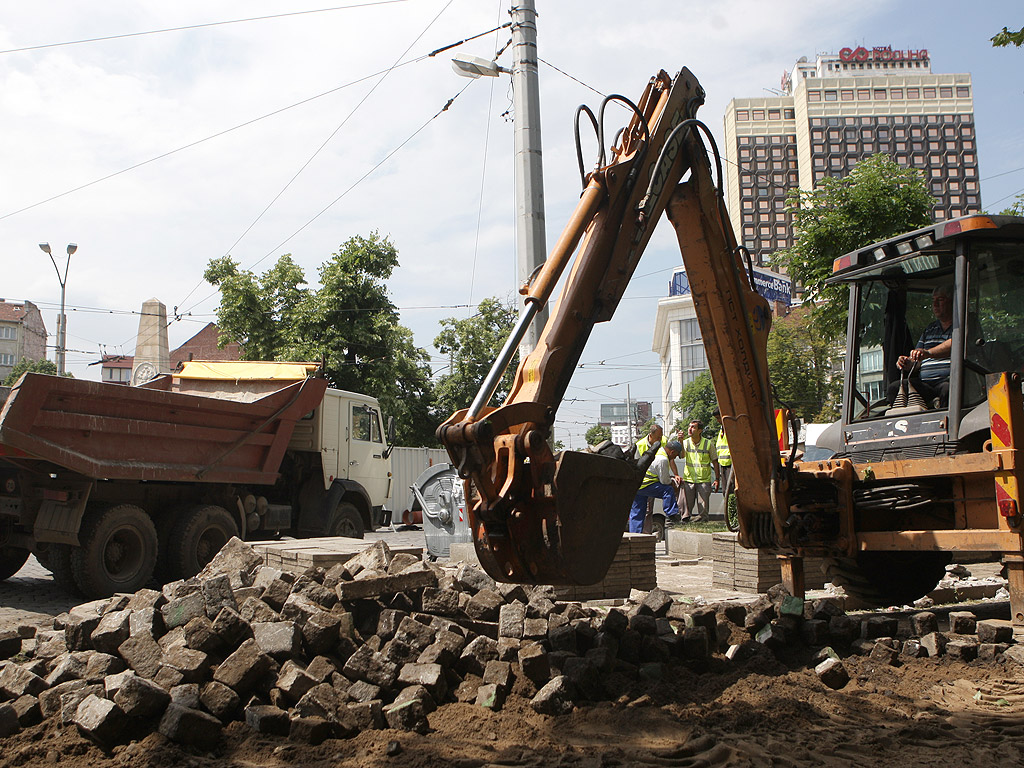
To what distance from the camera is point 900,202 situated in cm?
1368

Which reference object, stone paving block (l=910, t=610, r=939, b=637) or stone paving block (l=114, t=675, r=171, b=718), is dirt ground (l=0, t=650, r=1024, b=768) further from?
stone paving block (l=910, t=610, r=939, b=637)

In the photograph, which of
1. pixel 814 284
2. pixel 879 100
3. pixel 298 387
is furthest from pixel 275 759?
pixel 879 100

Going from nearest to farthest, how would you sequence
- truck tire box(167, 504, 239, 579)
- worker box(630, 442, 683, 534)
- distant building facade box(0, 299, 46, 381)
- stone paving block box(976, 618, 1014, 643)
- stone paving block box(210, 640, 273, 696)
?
stone paving block box(210, 640, 273, 696) < stone paving block box(976, 618, 1014, 643) < truck tire box(167, 504, 239, 579) < worker box(630, 442, 683, 534) < distant building facade box(0, 299, 46, 381)

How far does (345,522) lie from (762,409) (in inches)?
320

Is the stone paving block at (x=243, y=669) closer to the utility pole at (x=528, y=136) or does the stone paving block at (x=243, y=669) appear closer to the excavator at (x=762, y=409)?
the excavator at (x=762, y=409)

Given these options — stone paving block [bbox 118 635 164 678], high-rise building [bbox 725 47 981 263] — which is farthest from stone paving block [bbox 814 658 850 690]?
high-rise building [bbox 725 47 981 263]

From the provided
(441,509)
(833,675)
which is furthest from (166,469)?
(833,675)

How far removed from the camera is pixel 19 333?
84562 millimetres

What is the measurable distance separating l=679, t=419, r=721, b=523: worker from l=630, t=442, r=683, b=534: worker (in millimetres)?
418

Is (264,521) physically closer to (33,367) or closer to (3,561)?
(3,561)

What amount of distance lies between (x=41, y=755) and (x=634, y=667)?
3.21 m

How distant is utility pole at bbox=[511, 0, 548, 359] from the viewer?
8664mm

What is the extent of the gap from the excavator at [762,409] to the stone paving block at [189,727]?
1.59 metres

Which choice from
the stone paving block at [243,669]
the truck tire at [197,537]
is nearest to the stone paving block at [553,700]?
the stone paving block at [243,669]
